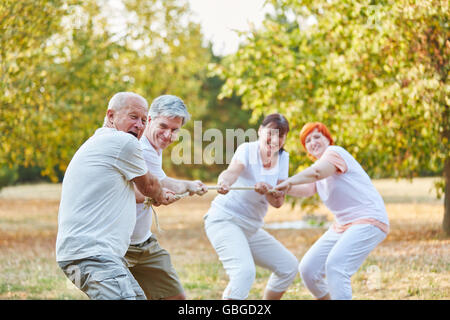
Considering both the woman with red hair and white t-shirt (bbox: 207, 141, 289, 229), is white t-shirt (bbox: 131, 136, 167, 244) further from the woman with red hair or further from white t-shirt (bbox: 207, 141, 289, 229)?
the woman with red hair

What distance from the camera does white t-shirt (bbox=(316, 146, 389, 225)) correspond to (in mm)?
5000

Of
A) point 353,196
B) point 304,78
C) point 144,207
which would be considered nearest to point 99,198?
point 144,207

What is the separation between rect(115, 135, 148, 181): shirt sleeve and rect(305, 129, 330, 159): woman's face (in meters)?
2.33

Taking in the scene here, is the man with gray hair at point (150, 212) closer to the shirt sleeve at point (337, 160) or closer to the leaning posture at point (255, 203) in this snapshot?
the leaning posture at point (255, 203)

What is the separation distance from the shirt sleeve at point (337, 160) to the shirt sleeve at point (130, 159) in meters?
2.11

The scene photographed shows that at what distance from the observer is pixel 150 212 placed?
436 centimetres

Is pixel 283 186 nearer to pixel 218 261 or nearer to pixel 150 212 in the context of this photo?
pixel 150 212

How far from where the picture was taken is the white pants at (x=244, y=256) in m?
4.67

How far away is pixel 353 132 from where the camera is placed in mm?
9961

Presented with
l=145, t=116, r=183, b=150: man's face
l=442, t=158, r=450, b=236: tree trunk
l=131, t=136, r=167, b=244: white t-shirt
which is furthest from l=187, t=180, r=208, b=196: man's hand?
l=442, t=158, r=450, b=236: tree trunk

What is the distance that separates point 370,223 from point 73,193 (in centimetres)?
267

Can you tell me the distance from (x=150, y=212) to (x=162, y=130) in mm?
616

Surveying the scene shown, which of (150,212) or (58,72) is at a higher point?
(58,72)

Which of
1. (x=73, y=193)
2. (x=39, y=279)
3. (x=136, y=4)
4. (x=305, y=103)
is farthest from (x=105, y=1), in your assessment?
(x=73, y=193)
